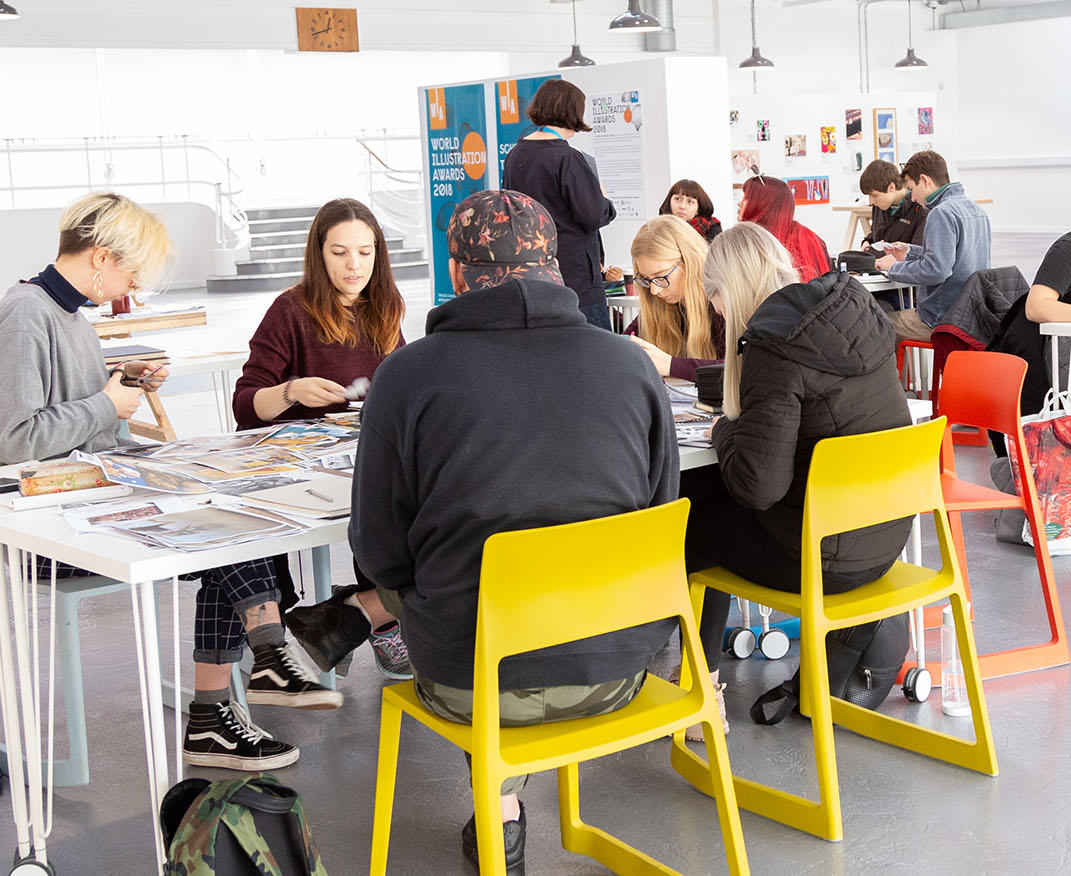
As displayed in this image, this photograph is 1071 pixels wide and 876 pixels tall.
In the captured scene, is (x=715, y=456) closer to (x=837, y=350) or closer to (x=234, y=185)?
(x=837, y=350)

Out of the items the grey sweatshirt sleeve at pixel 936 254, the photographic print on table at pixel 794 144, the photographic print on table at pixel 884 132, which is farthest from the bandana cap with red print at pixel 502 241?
the photographic print on table at pixel 884 132

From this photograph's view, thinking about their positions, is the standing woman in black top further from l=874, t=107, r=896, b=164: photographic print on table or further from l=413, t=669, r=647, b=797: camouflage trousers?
l=874, t=107, r=896, b=164: photographic print on table

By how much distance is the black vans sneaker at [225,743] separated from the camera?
103 inches

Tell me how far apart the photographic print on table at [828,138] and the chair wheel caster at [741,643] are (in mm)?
8928

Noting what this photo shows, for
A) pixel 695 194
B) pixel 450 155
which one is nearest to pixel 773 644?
pixel 695 194

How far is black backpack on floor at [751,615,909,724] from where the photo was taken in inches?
109

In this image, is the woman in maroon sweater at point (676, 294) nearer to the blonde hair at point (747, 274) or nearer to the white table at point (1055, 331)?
the blonde hair at point (747, 274)

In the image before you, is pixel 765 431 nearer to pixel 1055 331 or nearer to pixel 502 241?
pixel 502 241

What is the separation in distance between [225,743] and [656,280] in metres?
1.59

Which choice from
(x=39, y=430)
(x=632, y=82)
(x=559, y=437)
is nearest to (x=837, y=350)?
(x=559, y=437)

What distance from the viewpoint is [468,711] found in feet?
6.11

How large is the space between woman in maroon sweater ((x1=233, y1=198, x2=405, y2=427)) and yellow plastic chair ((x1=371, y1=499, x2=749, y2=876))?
54.1 inches

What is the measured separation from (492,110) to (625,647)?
6.18 m

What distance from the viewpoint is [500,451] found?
1764mm
